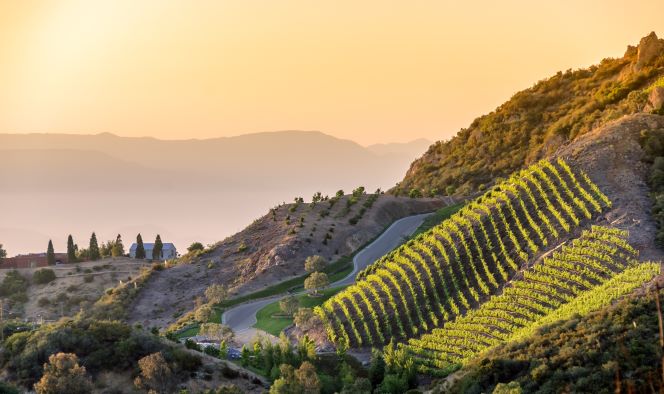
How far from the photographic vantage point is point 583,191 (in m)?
63.0

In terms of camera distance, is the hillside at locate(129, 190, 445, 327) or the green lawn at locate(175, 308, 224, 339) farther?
the hillside at locate(129, 190, 445, 327)

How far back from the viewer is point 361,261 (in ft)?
303

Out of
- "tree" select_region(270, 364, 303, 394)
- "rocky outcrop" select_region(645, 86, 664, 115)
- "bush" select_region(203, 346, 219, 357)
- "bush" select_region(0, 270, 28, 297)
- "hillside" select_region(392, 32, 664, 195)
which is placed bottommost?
"tree" select_region(270, 364, 303, 394)

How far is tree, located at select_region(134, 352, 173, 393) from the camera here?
169 ft

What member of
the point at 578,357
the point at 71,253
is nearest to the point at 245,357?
the point at 578,357

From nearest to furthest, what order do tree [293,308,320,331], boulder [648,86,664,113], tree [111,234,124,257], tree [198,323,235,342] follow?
tree [293,308,320,331] → tree [198,323,235,342] → boulder [648,86,664,113] → tree [111,234,124,257]

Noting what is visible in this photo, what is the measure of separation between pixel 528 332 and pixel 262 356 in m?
19.1

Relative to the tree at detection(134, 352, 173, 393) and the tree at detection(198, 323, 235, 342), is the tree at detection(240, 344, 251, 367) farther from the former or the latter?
the tree at detection(198, 323, 235, 342)

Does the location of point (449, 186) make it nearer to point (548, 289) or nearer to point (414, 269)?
point (414, 269)

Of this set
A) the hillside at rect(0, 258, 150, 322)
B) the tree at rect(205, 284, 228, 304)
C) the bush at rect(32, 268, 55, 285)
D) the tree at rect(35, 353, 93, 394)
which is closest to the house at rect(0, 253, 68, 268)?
the hillside at rect(0, 258, 150, 322)

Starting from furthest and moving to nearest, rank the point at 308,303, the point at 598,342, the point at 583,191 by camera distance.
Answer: the point at 308,303 < the point at 583,191 < the point at 598,342

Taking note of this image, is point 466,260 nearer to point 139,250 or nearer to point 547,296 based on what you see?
point 547,296

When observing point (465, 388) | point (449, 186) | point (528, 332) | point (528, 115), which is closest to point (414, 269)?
point (528, 332)

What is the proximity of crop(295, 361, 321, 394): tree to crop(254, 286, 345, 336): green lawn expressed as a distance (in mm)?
20108
